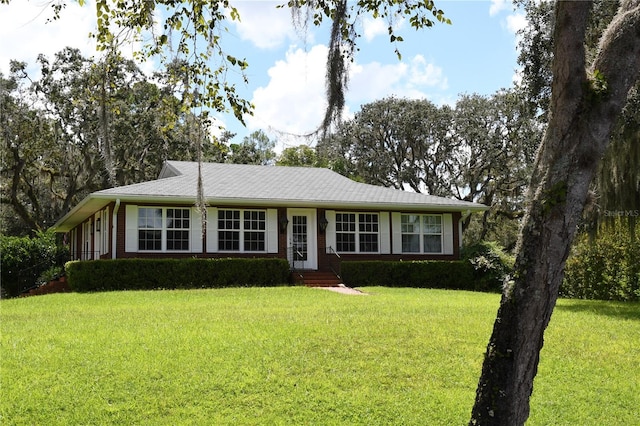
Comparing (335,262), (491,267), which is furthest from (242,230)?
(491,267)

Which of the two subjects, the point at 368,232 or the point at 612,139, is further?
the point at 368,232

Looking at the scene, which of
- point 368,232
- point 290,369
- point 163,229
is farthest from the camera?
point 368,232

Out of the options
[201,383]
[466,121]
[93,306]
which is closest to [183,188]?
[93,306]

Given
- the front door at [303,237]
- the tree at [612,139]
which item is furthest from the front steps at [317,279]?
the tree at [612,139]

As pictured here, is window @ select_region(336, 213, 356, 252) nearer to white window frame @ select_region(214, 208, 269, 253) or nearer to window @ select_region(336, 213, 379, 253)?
window @ select_region(336, 213, 379, 253)

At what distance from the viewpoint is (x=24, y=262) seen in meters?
20.8

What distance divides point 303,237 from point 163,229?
4.69 metres

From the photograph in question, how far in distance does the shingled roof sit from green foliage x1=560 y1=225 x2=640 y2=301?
5.10m

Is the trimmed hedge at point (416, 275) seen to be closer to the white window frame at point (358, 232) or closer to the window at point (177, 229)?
the white window frame at point (358, 232)

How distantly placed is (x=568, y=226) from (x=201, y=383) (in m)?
4.65

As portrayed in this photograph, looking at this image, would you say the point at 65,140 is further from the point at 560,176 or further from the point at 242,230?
the point at 560,176

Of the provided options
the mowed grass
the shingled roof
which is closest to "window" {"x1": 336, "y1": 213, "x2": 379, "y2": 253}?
the shingled roof

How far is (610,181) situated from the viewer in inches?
586

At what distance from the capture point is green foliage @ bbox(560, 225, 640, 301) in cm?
1603
